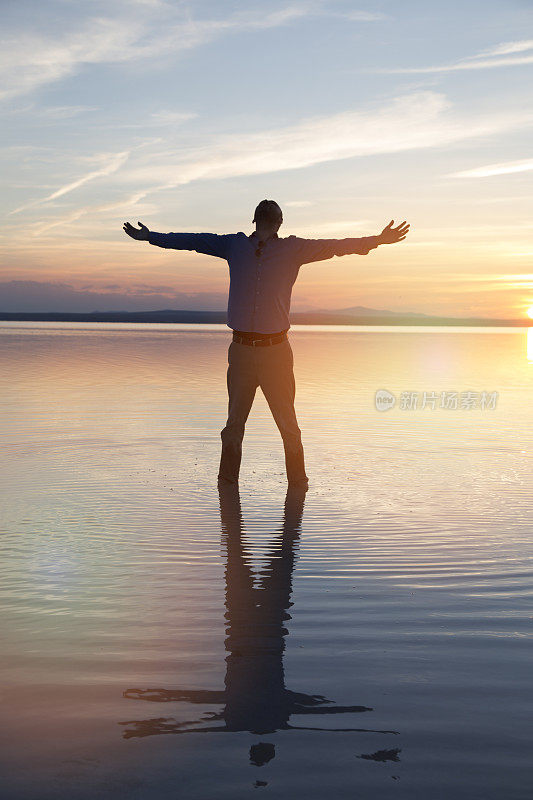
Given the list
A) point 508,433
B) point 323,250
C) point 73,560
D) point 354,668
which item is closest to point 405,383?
point 508,433

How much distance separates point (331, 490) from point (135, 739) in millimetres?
5550

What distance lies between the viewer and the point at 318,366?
30.4 metres

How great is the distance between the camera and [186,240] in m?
9.10

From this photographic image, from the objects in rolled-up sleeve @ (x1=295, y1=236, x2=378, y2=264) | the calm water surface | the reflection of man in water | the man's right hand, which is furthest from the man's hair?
the reflection of man in water

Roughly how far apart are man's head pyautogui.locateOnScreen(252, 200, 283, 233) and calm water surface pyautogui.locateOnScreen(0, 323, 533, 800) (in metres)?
2.52

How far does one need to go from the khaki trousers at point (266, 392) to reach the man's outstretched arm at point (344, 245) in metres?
0.90

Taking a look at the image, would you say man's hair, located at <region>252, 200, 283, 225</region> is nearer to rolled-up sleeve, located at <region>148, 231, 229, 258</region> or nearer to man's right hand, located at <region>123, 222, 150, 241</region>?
rolled-up sleeve, located at <region>148, 231, 229, 258</region>

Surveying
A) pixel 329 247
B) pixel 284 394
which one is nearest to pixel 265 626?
pixel 284 394

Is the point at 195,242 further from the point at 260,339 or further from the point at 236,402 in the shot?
the point at 236,402

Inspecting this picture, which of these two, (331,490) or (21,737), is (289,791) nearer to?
(21,737)

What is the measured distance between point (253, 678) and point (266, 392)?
5614mm

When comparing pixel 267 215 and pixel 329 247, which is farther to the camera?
pixel 267 215

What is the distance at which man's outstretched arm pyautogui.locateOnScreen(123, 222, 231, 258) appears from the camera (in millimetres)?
8992

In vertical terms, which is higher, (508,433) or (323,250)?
(323,250)
